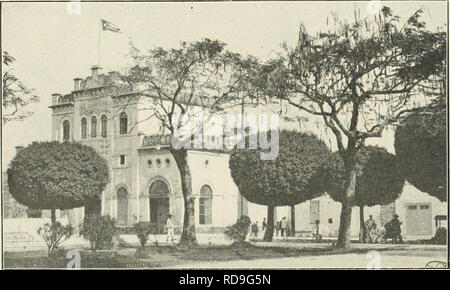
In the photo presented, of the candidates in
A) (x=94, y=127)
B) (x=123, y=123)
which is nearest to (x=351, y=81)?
(x=123, y=123)

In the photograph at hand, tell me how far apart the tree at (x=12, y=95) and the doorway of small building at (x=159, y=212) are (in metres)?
3.99

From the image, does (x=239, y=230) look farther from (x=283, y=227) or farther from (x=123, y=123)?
(x=123, y=123)

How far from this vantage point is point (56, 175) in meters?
19.7

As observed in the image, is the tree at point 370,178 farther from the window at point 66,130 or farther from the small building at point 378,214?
the window at point 66,130

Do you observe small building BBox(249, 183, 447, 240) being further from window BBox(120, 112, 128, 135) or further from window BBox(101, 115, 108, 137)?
window BBox(101, 115, 108, 137)

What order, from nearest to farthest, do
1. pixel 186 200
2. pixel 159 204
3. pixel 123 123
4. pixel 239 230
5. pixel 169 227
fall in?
pixel 239 230, pixel 169 227, pixel 186 200, pixel 123 123, pixel 159 204

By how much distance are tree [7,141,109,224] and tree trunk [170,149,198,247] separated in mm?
1875

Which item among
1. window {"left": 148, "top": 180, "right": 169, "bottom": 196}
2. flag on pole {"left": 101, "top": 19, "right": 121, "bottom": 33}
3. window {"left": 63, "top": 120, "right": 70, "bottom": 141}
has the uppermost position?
flag on pole {"left": 101, "top": 19, "right": 121, "bottom": 33}

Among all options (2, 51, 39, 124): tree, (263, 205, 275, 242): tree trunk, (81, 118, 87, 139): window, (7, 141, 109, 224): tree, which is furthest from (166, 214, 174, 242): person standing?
(2, 51, 39, 124): tree

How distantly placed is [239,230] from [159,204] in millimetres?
2450

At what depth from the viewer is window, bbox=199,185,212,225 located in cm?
1952

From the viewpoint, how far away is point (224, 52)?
1897 cm
